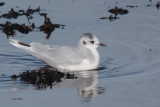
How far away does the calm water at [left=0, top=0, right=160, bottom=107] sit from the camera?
14203mm

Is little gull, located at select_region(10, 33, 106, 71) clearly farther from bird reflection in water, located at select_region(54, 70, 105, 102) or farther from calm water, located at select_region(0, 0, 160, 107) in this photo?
bird reflection in water, located at select_region(54, 70, 105, 102)

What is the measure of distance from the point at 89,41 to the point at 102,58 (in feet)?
2.39

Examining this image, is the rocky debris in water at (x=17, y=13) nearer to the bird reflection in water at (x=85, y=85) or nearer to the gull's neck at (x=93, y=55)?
the gull's neck at (x=93, y=55)

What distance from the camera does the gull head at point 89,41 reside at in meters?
17.8

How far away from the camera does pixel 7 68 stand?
17.0 m

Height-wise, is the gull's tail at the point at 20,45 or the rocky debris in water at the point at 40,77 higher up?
the gull's tail at the point at 20,45

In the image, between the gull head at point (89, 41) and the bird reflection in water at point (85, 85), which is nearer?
the bird reflection in water at point (85, 85)

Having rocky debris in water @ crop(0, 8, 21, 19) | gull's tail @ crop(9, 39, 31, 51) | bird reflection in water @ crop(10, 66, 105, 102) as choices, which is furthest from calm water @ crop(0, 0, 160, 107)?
gull's tail @ crop(9, 39, 31, 51)

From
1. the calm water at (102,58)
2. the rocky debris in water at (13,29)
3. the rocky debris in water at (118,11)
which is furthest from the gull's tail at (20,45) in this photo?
the rocky debris in water at (118,11)

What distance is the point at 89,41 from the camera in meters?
17.8

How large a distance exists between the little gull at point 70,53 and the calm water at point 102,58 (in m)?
0.32

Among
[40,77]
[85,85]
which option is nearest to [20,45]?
[40,77]

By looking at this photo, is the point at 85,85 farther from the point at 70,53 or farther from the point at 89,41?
the point at 89,41

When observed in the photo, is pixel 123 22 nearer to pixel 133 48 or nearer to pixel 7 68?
pixel 133 48
